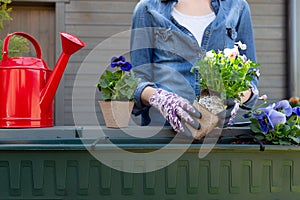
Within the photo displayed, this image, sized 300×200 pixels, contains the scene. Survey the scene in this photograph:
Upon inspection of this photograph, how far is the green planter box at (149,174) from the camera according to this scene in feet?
2.60

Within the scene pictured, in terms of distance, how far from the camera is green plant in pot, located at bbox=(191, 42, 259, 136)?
82 centimetres

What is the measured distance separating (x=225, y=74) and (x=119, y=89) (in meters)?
0.29

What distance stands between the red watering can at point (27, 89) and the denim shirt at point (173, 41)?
268 mm

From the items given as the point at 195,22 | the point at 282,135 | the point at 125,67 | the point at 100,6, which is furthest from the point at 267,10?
the point at 282,135

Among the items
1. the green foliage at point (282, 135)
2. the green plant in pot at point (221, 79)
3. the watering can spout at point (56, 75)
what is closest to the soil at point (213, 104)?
the green plant in pot at point (221, 79)

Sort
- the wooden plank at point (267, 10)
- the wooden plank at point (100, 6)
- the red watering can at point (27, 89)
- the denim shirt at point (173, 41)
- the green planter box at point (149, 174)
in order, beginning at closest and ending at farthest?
the green planter box at point (149, 174)
the red watering can at point (27, 89)
the denim shirt at point (173, 41)
the wooden plank at point (100, 6)
the wooden plank at point (267, 10)

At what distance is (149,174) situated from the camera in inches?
31.9

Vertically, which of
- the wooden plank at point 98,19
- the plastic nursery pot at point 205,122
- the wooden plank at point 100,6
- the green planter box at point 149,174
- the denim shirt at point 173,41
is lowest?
the green planter box at point 149,174

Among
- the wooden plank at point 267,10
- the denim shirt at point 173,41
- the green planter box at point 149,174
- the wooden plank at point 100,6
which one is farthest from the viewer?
the wooden plank at point 267,10

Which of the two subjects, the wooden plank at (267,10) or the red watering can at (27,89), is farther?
the wooden plank at (267,10)

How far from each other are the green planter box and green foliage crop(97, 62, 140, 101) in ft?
0.66

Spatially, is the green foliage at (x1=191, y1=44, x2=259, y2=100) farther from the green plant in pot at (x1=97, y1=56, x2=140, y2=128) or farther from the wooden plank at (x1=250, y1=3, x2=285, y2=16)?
the wooden plank at (x1=250, y1=3, x2=285, y2=16)

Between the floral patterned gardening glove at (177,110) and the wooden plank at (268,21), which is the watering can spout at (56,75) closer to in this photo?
the floral patterned gardening glove at (177,110)

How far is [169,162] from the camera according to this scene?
0.81 m
